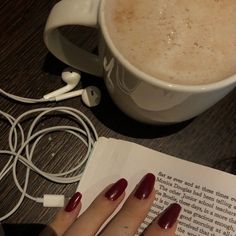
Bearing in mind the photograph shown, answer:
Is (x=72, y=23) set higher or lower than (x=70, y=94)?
higher

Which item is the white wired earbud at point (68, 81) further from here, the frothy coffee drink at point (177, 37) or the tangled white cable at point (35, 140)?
the frothy coffee drink at point (177, 37)

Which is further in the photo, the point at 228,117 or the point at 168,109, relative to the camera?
the point at 228,117

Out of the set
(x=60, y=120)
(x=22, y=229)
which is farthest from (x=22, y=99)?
(x=22, y=229)

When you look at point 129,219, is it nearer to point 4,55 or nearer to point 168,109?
point 168,109

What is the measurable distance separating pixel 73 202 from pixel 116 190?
0.05m

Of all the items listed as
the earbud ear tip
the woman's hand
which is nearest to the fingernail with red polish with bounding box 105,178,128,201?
the woman's hand

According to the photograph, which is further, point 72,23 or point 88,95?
point 88,95

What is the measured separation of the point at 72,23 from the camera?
401 mm

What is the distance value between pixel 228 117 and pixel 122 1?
0.68 feet

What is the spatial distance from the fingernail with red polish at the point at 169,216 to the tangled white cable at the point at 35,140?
0.11 metres

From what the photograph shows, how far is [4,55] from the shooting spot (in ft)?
1.75

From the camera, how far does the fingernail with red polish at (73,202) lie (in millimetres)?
450

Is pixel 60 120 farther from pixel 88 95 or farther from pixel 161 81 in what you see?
pixel 161 81

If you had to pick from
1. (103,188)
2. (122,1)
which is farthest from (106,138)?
(122,1)
